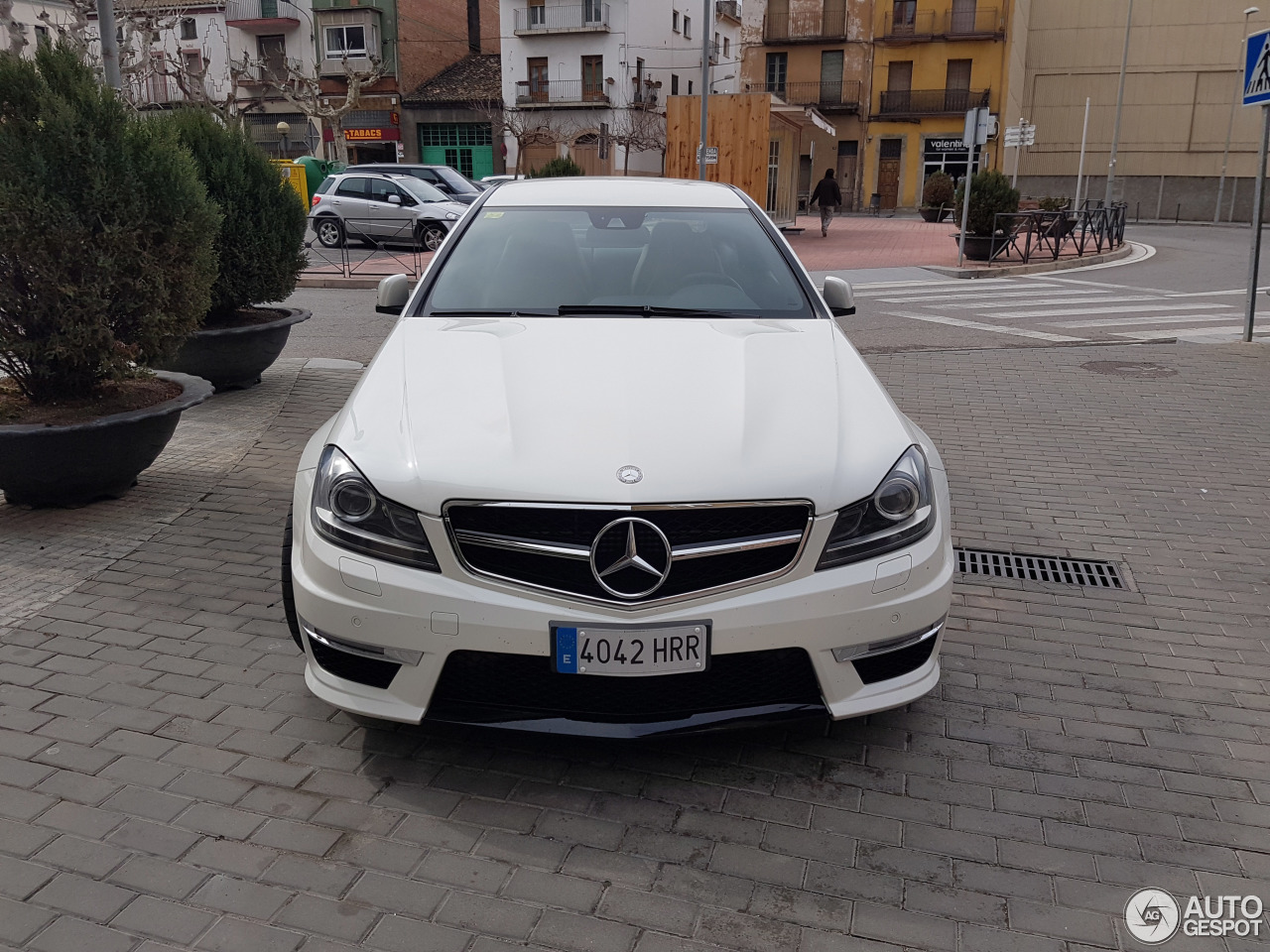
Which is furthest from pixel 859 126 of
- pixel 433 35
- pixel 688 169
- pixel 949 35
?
pixel 688 169

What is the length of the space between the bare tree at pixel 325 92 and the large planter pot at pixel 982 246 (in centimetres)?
2994

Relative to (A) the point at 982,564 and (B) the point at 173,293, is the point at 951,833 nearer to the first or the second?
(A) the point at 982,564

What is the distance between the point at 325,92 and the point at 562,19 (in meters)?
12.6

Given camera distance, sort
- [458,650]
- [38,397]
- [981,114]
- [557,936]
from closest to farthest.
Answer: [557,936] < [458,650] < [38,397] < [981,114]

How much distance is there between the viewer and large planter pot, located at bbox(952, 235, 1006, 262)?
68.4 ft

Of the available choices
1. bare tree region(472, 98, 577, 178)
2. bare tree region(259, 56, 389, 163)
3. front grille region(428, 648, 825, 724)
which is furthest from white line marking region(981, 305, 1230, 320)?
bare tree region(472, 98, 577, 178)

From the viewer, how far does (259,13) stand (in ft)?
173

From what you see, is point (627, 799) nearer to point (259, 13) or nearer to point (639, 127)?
point (639, 127)

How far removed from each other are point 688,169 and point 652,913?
26186mm

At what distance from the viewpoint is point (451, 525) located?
2.92 metres

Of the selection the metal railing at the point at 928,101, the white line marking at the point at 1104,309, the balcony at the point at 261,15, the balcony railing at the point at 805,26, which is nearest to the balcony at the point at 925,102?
the metal railing at the point at 928,101

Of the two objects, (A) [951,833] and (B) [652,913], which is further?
(A) [951,833]

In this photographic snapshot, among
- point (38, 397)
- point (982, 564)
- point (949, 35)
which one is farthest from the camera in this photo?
point (949, 35)

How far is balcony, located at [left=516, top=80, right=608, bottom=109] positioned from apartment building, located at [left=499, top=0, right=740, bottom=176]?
4 cm
